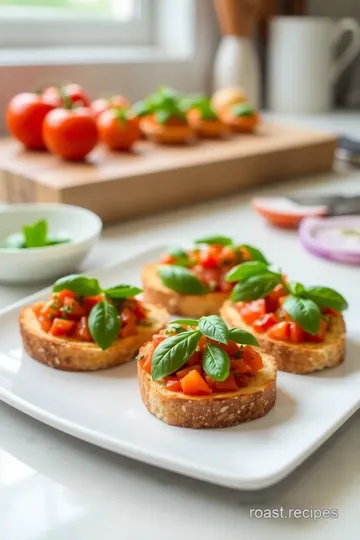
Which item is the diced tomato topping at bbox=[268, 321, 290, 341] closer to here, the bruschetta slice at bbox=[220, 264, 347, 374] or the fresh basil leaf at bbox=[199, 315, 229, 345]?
the bruschetta slice at bbox=[220, 264, 347, 374]

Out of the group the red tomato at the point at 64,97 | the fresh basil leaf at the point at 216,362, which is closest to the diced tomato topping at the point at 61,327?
the fresh basil leaf at the point at 216,362

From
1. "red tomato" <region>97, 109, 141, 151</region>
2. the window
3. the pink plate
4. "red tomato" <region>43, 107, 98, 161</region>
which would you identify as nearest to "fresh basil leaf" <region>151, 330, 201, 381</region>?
the pink plate

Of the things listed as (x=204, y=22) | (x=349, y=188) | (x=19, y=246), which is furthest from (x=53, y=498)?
(x=204, y=22)

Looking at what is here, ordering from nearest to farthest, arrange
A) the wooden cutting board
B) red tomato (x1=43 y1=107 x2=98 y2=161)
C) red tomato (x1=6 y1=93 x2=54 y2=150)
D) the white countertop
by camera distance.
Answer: the white countertop, the wooden cutting board, red tomato (x1=43 y1=107 x2=98 y2=161), red tomato (x1=6 y1=93 x2=54 y2=150)

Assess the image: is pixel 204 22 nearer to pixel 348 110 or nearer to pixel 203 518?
pixel 348 110

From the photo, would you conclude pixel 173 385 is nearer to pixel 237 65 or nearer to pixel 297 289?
pixel 297 289

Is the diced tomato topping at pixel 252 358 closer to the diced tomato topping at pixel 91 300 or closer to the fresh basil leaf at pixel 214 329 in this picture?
the fresh basil leaf at pixel 214 329
